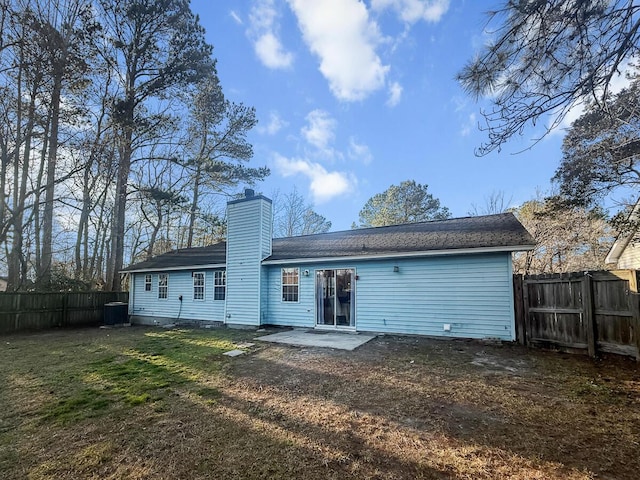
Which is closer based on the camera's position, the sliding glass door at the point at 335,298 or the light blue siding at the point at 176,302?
the sliding glass door at the point at 335,298

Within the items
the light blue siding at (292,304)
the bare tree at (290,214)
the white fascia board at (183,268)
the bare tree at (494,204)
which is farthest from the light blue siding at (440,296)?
the bare tree at (290,214)

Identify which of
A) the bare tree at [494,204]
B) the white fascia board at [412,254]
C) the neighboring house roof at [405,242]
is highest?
the bare tree at [494,204]

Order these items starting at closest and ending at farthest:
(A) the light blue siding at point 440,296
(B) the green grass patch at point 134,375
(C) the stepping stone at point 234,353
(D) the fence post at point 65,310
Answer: (B) the green grass patch at point 134,375
(C) the stepping stone at point 234,353
(A) the light blue siding at point 440,296
(D) the fence post at point 65,310

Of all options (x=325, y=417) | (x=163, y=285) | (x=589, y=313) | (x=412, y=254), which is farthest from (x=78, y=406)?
(x=163, y=285)

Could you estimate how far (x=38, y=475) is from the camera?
2.56m

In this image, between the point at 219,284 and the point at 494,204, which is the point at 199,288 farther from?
the point at 494,204

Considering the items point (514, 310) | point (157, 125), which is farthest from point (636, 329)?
point (157, 125)

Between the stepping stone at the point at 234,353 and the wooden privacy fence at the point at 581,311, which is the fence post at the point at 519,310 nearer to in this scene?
the wooden privacy fence at the point at 581,311

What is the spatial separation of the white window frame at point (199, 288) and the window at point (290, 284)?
12.2 feet

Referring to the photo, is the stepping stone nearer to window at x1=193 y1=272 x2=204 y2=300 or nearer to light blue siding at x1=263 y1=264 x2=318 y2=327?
light blue siding at x1=263 y1=264 x2=318 y2=327

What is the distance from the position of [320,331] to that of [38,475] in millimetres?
7497

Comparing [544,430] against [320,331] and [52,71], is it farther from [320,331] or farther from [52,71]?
[52,71]

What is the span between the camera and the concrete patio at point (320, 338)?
756 centimetres

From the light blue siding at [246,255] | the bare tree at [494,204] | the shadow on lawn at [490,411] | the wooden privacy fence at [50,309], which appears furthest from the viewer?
the bare tree at [494,204]
